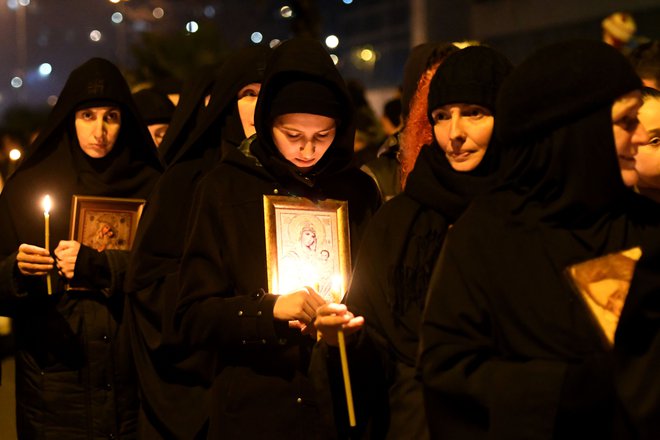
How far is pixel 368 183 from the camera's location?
188 inches

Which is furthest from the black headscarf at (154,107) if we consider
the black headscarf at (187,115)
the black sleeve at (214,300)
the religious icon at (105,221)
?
the black sleeve at (214,300)

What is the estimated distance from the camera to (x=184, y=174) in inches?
217

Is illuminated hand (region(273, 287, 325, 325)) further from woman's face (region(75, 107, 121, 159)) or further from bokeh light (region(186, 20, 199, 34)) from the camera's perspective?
bokeh light (region(186, 20, 199, 34))

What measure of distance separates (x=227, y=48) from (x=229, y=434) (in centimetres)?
2290

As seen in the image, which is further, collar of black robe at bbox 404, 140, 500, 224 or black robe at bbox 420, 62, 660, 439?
collar of black robe at bbox 404, 140, 500, 224

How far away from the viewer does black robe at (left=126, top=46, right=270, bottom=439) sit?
17.7 ft

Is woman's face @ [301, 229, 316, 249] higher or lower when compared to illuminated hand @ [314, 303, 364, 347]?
higher

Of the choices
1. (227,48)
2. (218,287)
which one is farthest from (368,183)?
(227,48)

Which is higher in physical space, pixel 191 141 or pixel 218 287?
pixel 191 141

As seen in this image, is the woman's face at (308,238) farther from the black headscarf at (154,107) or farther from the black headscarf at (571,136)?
the black headscarf at (154,107)

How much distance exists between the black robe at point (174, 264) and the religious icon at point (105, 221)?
16.3 inches

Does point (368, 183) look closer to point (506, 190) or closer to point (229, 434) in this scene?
point (229, 434)

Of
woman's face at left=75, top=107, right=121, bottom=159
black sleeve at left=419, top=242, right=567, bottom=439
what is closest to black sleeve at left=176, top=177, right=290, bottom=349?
black sleeve at left=419, top=242, right=567, bottom=439

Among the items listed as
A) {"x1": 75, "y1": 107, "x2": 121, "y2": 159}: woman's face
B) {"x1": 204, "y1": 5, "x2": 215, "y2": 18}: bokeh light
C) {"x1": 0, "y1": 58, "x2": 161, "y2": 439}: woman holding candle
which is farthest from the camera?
{"x1": 204, "y1": 5, "x2": 215, "y2": 18}: bokeh light
